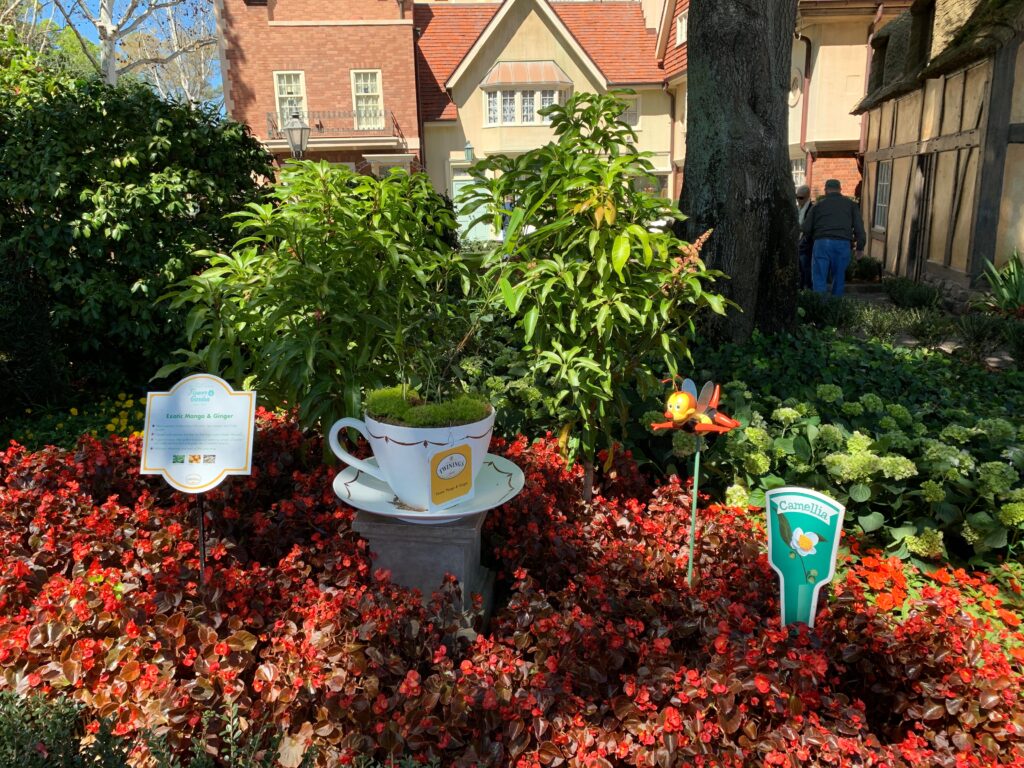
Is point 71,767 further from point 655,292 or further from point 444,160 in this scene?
point 444,160

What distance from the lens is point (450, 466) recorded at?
8.82ft

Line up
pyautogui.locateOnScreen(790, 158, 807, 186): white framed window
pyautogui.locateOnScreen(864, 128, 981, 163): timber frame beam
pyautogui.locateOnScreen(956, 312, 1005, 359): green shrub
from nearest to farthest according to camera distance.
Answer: pyautogui.locateOnScreen(956, 312, 1005, 359): green shrub → pyautogui.locateOnScreen(864, 128, 981, 163): timber frame beam → pyautogui.locateOnScreen(790, 158, 807, 186): white framed window

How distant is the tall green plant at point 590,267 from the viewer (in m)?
2.98

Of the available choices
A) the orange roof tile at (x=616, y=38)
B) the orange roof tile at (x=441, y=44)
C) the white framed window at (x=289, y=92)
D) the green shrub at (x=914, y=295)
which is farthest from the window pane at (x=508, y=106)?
the green shrub at (x=914, y=295)

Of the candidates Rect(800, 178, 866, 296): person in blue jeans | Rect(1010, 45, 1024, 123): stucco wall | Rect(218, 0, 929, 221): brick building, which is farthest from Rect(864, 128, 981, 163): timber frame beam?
Rect(218, 0, 929, 221): brick building

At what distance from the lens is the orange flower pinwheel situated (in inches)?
102

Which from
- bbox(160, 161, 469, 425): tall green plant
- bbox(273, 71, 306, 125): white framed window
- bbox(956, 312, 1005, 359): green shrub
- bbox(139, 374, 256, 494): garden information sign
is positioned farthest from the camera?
bbox(273, 71, 306, 125): white framed window

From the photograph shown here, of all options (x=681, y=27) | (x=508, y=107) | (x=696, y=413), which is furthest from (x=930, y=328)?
(x=508, y=107)

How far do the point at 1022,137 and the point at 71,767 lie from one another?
451 inches

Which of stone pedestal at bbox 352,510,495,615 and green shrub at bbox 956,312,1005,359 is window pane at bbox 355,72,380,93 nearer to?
green shrub at bbox 956,312,1005,359

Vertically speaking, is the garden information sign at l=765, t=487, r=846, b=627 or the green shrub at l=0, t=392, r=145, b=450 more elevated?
the garden information sign at l=765, t=487, r=846, b=627

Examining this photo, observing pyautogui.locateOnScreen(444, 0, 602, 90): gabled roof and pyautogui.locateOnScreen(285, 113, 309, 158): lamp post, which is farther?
pyautogui.locateOnScreen(444, 0, 602, 90): gabled roof

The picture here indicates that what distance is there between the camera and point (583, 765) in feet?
6.61

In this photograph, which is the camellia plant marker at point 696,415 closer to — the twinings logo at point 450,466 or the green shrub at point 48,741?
the twinings logo at point 450,466
